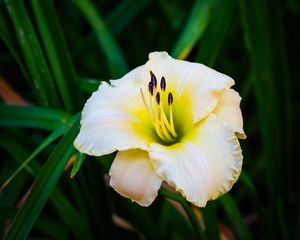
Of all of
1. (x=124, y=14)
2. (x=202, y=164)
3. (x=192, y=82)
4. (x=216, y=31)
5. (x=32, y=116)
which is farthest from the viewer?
(x=124, y=14)

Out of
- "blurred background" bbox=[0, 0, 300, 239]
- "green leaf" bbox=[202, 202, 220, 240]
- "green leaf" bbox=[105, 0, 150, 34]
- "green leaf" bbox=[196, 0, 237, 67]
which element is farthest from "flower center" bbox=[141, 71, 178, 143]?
"green leaf" bbox=[105, 0, 150, 34]

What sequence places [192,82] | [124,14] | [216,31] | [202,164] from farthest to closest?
[124,14] < [216,31] < [192,82] < [202,164]

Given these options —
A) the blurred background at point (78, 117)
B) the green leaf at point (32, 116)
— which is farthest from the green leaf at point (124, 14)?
the green leaf at point (32, 116)

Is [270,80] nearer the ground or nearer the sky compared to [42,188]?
nearer the sky

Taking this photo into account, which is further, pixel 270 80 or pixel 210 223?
pixel 270 80

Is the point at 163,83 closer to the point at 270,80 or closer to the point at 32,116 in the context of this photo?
the point at 32,116

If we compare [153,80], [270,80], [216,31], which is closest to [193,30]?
[216,31]

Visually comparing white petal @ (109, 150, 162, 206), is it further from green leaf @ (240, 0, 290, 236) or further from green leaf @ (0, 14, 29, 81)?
green leaf @ (240, 0, 290, 236)
